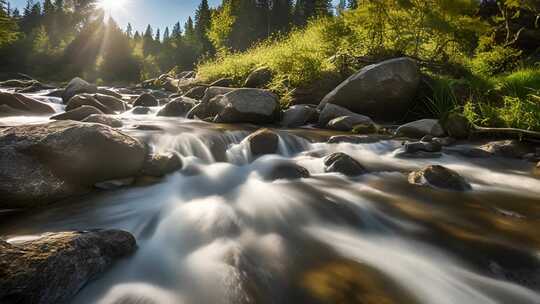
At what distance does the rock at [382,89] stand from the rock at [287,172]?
4.99 meters

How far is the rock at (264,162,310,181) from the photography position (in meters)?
5.03

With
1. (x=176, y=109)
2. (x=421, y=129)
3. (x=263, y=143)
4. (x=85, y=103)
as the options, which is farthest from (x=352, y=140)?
(x=85, y=103)

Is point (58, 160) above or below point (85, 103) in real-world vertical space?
below

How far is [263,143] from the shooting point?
633 cm

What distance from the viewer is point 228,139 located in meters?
7.11

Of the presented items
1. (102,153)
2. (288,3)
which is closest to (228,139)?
(102,153)

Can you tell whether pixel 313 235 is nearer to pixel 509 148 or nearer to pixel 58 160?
pixel 58 160

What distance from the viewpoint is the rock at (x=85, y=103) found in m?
10.6

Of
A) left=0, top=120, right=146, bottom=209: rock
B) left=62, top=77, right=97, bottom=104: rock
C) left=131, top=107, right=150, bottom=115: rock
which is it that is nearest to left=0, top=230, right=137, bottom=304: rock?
left=0, top=120, right=146, bottom=209: rock

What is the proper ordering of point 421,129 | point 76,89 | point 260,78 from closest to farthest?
1. point 421,129
2. point 260,78
3. point 76,89

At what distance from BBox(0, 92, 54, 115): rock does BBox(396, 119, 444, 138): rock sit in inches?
402

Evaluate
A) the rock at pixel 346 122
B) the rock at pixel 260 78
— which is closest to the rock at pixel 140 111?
the rock at pixel 260 78

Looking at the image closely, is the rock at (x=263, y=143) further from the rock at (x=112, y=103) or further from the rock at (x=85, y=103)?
the rock at (x=112, y=103)

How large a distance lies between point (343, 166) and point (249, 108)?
14.5 ft
